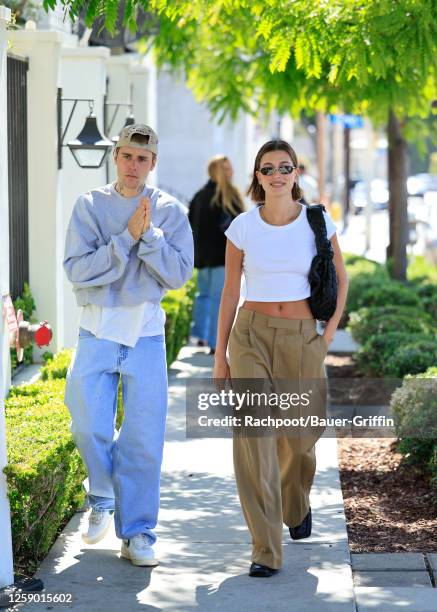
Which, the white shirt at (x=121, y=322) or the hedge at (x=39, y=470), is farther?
the white shirt at (x=121, y=322)

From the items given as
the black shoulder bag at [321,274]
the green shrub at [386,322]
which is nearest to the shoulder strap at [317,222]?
the black shoulder bag at [321,274]

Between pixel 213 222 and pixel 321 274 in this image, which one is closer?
pixel 321 274

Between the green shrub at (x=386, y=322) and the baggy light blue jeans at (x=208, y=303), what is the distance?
1328 mm

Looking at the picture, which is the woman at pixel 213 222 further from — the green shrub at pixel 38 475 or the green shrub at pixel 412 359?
the green shrub at pixel 38 475

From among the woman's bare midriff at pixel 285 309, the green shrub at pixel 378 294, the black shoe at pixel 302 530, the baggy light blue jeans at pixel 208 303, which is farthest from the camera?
the green shrub at pixel 378 294

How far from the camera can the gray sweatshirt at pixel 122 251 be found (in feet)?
16.9

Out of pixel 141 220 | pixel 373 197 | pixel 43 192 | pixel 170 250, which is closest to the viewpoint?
pixel 141 220

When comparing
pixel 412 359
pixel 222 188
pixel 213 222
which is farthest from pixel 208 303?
pixel 412 359

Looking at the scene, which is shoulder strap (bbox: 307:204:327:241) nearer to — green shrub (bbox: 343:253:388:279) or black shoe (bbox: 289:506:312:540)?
black shoe (bbox: 289:506:312:540)

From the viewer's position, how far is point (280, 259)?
5.31m

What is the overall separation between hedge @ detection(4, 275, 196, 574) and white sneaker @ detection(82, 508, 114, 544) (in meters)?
0.16

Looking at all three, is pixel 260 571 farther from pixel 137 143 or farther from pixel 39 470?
pixel 137 143

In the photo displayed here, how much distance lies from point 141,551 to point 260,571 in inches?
21.3

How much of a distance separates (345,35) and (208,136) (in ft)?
51.7
